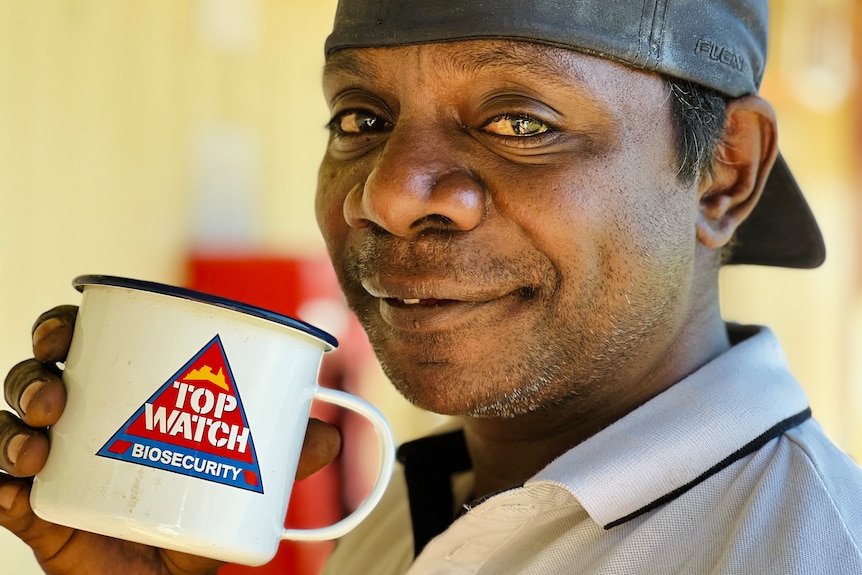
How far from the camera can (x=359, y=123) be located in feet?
4.07

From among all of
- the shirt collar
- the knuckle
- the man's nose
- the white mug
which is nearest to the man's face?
the man's nose

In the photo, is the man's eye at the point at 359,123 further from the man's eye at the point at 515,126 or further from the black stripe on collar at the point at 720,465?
the black stripe on collar at the point at 720,465

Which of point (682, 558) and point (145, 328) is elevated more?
point (145, 328)

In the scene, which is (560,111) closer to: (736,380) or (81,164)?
(736,380)

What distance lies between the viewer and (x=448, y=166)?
1074 millimetres

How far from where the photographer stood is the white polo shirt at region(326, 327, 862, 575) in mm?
856

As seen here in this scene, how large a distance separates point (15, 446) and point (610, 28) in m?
0.73

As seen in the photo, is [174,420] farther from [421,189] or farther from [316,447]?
[421,189]

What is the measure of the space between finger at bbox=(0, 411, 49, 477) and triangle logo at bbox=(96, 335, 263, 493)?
9 cm

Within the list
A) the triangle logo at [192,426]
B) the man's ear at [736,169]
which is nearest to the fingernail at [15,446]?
the triangle logo at [192,426]

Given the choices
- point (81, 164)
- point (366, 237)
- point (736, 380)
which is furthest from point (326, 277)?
point (736, 380)

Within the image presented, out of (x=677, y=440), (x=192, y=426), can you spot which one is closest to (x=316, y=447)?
(x=192, y=426)

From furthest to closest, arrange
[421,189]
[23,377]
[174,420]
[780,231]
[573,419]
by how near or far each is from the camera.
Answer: [780,231], [573,419], [421,189], [23,377], [174,420]

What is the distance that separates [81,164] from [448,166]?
57.2 inches
